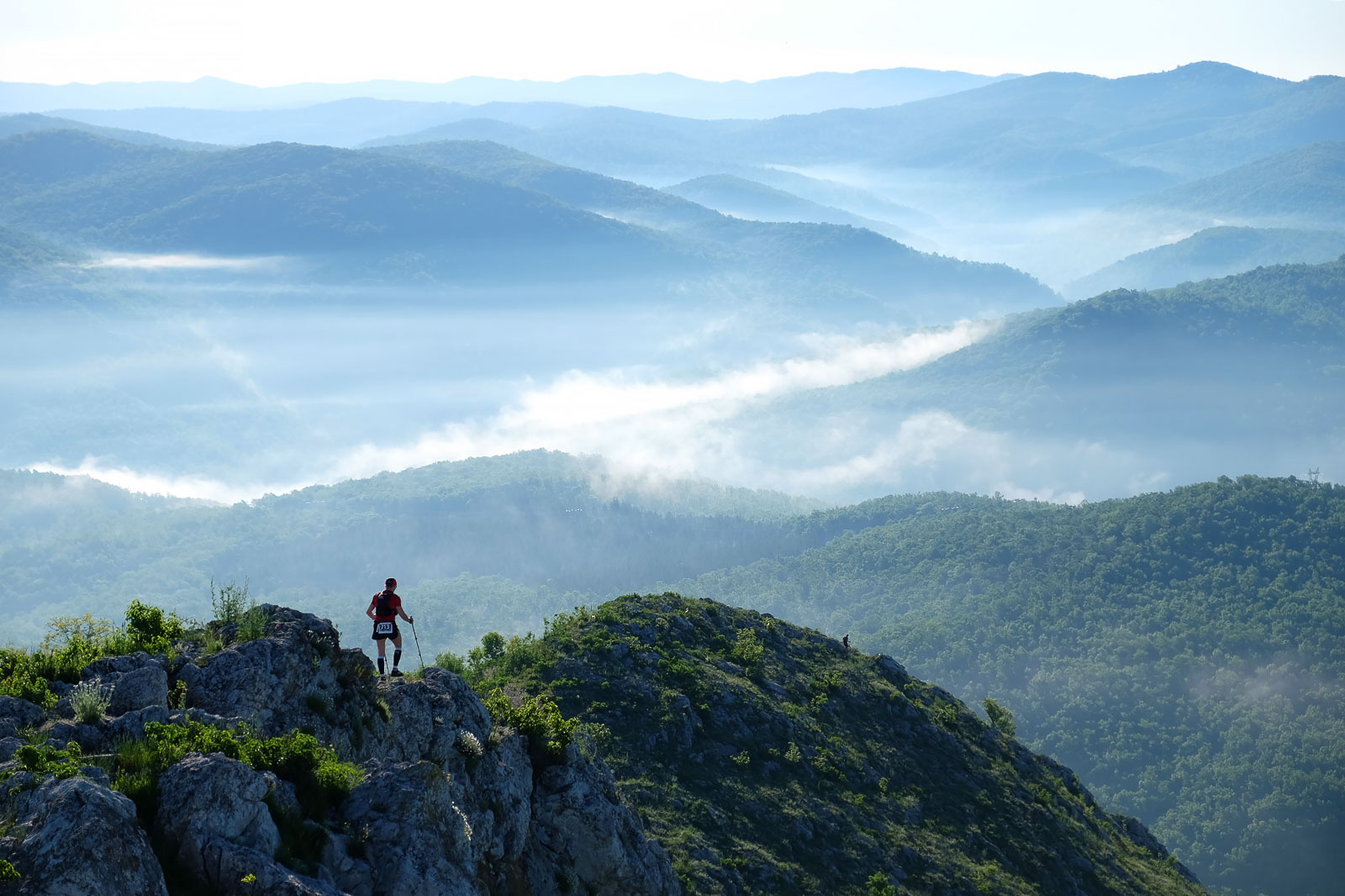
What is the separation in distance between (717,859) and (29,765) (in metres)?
28.7

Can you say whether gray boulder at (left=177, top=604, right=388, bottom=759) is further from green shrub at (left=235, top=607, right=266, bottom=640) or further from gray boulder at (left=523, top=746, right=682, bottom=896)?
gray boulder at (left=523, top=746, right=682, bottom=896)

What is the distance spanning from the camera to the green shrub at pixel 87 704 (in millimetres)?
23953

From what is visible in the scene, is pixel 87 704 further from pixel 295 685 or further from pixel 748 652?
pixel 748 652

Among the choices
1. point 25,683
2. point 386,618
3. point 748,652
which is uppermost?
point 25,683

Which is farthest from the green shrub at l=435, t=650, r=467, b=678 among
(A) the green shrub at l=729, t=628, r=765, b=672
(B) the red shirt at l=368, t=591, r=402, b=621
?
(B) the red shirt at l=368, t=591, r=402, b=621

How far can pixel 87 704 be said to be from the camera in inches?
942

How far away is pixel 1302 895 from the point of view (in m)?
196

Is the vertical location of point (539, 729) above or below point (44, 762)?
below

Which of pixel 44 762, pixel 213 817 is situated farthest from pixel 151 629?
pixel 213 817

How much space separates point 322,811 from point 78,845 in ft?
18.0

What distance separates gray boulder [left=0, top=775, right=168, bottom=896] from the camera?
18797mm

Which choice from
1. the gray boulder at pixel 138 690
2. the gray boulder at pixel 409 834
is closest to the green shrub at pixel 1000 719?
the gray boulder at pixel 409 834

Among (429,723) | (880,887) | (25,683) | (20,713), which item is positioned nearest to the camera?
(20,713)

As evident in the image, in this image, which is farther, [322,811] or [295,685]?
[295,685]
